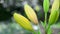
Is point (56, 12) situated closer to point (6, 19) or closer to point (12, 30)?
point (12, 30)

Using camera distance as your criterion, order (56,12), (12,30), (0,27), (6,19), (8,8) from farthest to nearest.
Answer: (8,8) → (6,19) → (0,27) → (12,30) → (56,12)

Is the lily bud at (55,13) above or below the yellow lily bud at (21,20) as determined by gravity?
above

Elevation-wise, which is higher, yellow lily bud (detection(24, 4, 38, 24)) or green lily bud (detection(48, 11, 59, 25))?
yellow lily bud (detection(24, 4, 38, 24))

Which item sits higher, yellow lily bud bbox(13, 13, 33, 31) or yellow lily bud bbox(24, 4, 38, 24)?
yellow lily bud bbox(24, 4, 38, 24)

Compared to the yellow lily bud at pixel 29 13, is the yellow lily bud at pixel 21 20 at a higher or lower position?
lower

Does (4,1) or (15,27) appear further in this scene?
(4,1)

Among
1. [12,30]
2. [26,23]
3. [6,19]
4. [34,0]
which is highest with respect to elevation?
[34,0]

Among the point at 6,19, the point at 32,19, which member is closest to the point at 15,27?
the point at 6,19

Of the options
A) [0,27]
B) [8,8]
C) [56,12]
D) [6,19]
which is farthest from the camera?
[8,8]

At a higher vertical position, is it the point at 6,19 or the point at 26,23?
the point at 6,19

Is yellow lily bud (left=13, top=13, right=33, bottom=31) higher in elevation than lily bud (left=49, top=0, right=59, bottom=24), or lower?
lower

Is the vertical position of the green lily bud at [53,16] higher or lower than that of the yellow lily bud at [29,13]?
lower
